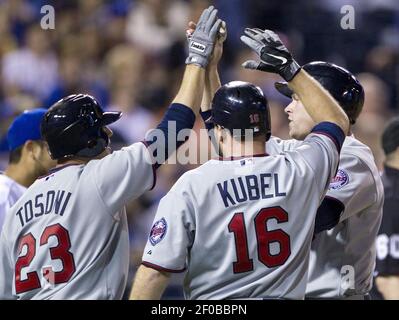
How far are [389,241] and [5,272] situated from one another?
2.33 m

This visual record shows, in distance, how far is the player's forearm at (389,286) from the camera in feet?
17.1

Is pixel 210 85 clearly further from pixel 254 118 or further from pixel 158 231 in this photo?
pixel 158 231

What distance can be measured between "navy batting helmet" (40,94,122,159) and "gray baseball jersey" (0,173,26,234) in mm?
967

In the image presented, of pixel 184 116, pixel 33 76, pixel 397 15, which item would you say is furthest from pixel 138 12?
pixel 184 116

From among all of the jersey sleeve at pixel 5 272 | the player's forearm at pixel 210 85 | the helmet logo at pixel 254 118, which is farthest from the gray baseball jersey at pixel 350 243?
the jersey sleeve at pixel 5 272

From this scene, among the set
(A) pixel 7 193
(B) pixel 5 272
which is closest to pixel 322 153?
(B) pixel 5 272

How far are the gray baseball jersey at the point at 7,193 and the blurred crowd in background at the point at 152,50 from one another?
286 cm

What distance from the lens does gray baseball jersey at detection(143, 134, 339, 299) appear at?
3586mm

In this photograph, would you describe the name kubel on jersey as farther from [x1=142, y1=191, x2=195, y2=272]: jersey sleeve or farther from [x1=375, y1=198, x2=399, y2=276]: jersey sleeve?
[x1=375, y1=198, x2=399, y2=276]: jersey sleeve

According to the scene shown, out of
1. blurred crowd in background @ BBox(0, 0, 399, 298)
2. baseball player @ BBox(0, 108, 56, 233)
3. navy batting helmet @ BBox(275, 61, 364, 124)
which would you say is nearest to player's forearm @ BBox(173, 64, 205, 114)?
navy batting helmet @ BBox(275, 61, 364, 124)

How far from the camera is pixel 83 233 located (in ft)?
12.4
